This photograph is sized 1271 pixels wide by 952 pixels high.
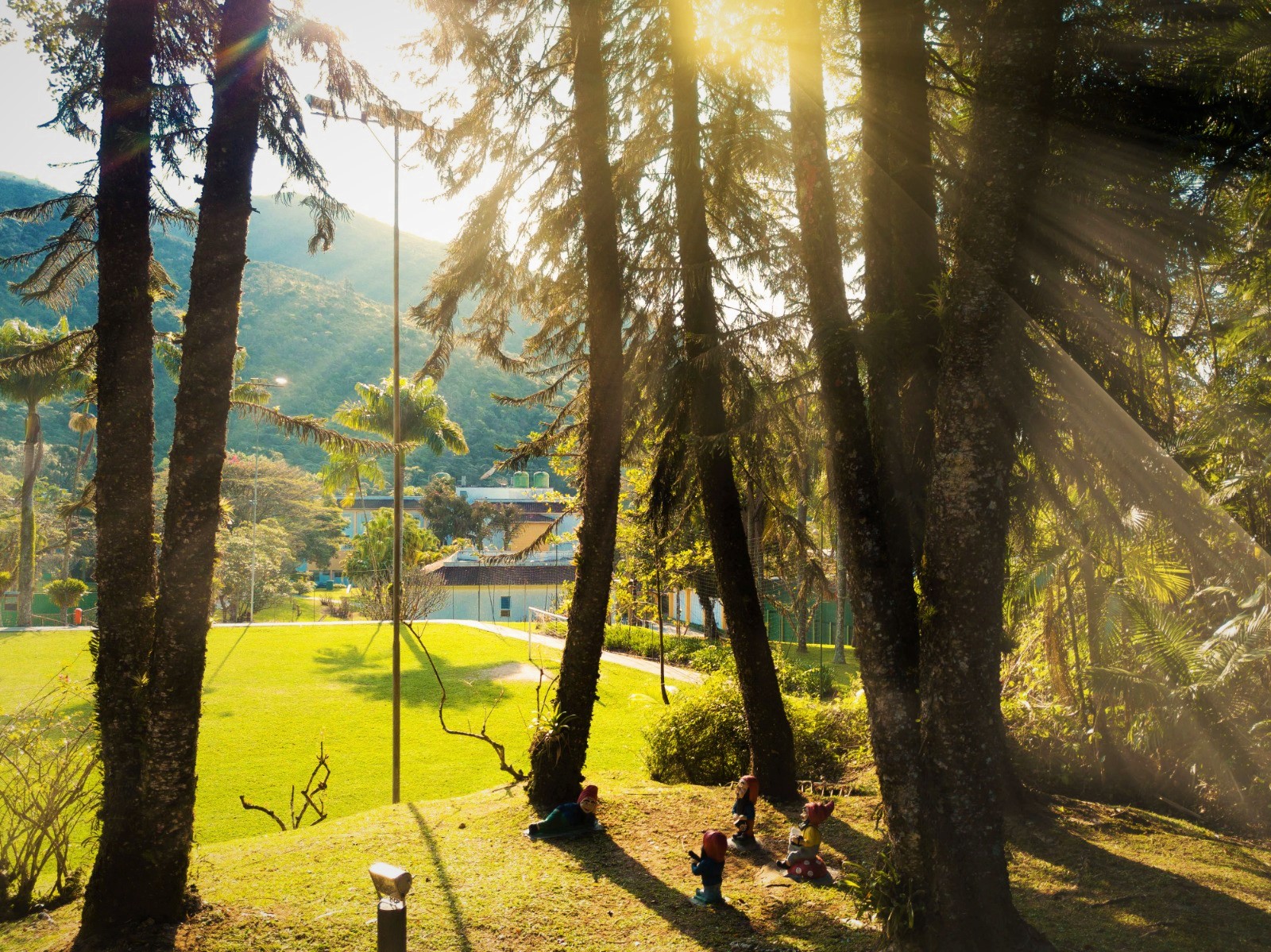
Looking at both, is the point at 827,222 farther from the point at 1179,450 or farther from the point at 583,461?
the point at 583,461

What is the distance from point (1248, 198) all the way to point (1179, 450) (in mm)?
1760

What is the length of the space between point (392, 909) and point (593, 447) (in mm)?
4756

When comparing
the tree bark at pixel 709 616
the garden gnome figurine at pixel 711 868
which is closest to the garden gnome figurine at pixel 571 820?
the garden gnome figurine at pixel 711 868

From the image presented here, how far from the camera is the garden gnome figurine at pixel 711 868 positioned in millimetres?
5074

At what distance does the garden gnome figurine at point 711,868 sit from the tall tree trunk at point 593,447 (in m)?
2.39

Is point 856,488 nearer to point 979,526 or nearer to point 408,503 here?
point 979,526

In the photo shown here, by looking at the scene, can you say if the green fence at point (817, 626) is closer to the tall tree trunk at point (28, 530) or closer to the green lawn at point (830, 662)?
the green lawn at point (830, 662)

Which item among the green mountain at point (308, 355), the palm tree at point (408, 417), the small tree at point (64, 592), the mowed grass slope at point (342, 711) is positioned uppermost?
the green mountain at point (308, 355)

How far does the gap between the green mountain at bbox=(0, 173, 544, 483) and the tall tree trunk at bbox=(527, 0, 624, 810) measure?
195 feet

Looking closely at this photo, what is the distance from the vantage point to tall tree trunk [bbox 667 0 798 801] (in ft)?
24.8

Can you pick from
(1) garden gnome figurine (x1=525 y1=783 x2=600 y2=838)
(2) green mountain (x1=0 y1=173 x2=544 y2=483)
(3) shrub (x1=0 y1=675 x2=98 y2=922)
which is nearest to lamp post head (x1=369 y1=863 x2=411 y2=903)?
(3) shrub (x1=0 y1=675 x2=98 y2=922)

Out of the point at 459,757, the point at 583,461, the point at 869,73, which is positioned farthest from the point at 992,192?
the point at 459,757

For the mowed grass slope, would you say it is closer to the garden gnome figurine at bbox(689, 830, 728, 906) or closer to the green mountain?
the garden gnome figurine at bbox(689, 830, 728, 906)

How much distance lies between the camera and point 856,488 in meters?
4.65
